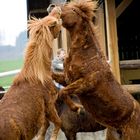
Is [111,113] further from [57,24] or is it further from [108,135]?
[57,24]

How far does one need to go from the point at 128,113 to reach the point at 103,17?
4.09 m

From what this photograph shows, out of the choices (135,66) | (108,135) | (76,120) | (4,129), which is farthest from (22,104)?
(135,66)

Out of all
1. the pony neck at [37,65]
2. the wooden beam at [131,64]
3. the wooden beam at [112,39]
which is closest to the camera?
the pony neck at [37,65]

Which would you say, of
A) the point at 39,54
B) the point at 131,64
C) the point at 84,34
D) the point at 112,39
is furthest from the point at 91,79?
the point at 131,64

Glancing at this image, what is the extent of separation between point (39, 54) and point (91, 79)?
59 centimetres

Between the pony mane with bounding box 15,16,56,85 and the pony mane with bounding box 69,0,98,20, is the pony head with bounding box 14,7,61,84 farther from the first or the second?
the pony mane with bounding box 69,0,98,20

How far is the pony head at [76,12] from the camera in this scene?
4820 mm

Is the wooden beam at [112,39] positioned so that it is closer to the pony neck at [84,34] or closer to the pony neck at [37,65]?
the pony neck at [84,34]

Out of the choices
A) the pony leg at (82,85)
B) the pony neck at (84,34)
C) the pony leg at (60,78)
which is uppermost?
the pony neck at (84,34)

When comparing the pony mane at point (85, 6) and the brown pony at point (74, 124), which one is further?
the brown pony at point (74, 124)

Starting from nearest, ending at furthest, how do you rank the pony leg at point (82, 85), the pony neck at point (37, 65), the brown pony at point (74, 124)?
the pony leg at point (82, 85), the pony neck at point (37, 65), the brown pony at point (74, 124)

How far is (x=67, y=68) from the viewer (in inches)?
192

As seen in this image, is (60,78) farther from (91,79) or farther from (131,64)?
(131,64)

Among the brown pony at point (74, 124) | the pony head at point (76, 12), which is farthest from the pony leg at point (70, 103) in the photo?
the brown pony at point (74, 124)
